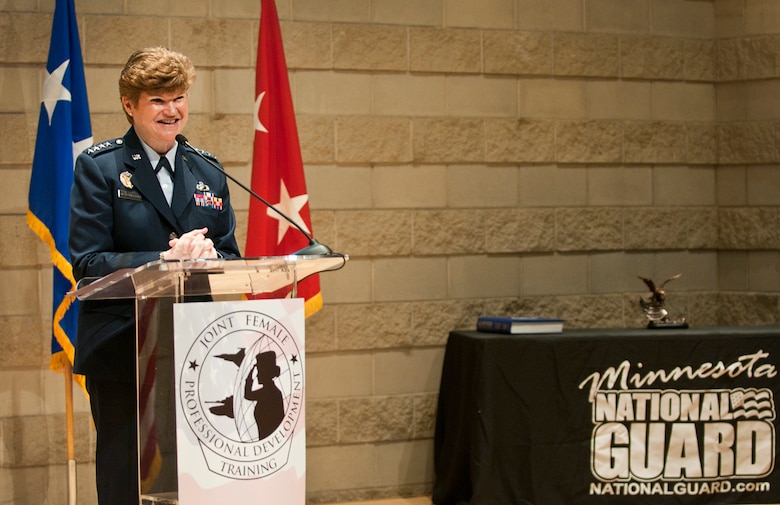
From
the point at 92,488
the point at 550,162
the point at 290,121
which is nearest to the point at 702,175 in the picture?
the point at 550,162

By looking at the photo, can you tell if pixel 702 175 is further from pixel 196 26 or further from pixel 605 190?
pixel 196 26

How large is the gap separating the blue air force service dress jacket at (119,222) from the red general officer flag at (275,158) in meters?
1.56

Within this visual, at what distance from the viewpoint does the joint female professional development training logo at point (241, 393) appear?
1773 mm

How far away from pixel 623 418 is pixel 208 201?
7.72ft

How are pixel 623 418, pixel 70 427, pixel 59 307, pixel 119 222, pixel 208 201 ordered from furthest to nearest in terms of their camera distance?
pixel 623 418 → pixel 70 427 → pixel 59 307 → pixel 208 201 → pixel 119 222

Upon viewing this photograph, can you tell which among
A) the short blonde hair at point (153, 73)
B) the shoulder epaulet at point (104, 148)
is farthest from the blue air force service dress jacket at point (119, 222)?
the short blonde hair at point (153, 73)

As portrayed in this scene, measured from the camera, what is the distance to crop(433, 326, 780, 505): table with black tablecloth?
12.8ft

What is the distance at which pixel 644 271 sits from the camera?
15.6ft

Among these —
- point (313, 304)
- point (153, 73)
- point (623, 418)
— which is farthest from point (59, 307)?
point (623, 418)

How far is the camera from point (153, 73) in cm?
219

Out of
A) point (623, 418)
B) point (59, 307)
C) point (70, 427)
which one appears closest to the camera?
Answer: point (59, 307)

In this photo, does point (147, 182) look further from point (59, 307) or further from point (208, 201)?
point (59, 307)

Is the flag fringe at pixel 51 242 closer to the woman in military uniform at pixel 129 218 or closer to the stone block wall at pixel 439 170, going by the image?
the stone block wall at pixel 439 170

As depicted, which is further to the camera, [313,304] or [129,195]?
[313,304]
